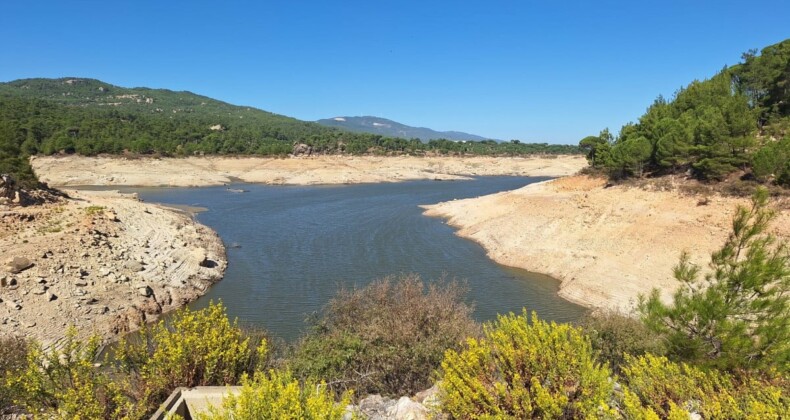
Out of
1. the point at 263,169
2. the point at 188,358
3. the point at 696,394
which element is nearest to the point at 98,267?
the point at 188,358

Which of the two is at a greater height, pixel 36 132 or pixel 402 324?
pixel 36 132

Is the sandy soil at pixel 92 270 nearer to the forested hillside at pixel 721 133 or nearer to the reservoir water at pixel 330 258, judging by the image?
the reservoir water at pixel 330 258

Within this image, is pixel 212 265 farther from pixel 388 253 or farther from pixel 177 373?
pixel 177 373

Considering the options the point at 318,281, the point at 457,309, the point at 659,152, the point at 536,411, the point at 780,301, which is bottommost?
the point at 318,281

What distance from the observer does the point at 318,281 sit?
27.6m

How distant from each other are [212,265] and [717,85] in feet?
167

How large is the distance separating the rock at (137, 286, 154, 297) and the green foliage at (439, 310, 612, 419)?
19.3 meters

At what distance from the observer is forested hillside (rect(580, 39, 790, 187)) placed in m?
30.0

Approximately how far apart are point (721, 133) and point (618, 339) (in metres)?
26.0

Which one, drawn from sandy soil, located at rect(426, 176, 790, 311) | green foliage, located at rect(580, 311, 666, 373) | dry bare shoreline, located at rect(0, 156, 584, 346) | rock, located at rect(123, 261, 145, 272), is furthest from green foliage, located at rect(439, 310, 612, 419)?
rock, located at rect(123, 261, 145, 272)

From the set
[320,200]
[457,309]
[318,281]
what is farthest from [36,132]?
[457,309]

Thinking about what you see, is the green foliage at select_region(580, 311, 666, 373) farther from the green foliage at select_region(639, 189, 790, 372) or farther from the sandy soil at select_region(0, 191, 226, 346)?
the sandy soil at select_region(0, 191, 226, 346)

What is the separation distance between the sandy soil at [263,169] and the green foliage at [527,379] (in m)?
78.5

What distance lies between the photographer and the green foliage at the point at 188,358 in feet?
30.2
